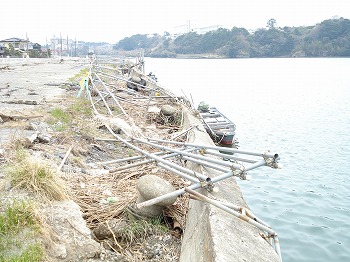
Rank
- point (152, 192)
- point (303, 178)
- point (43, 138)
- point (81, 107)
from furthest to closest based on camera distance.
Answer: point (81, 107) < point (303, 178) < point (43, 138) < point (152, 192)

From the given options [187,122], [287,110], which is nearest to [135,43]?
[287,110]

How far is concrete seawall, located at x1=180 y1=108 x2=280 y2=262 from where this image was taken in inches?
156

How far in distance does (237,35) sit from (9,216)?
127 m

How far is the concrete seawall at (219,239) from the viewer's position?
156 inches

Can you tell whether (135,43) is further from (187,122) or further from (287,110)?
(187,122)

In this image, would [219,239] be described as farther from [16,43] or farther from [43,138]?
[16,43]

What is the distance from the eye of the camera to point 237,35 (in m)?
124

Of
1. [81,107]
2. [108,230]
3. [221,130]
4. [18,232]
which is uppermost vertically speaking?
[81,107]

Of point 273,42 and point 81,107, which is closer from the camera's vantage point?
point 81,107

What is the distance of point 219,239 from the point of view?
4117mm

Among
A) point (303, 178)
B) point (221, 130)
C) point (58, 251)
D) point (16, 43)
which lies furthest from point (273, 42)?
point (58, 251)

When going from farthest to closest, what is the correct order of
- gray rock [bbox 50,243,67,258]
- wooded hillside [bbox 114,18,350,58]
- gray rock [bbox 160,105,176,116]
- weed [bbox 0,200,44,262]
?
wooded hillside [bbox 114,18,350,58] → gray rock [bbox 160,105,176,116] → gray rock [bbox 50,243,67,258] → weed [bbox 0,200,44,262]

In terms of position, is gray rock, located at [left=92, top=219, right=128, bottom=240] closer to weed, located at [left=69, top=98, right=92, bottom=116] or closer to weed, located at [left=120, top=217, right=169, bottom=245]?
weed, located at [left=120, top=217, right=169, bottom=245]

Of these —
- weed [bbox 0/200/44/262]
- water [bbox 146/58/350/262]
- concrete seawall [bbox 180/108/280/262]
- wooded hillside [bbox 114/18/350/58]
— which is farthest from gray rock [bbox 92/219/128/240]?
wooded hillside [bbox 114/18/350/58]
